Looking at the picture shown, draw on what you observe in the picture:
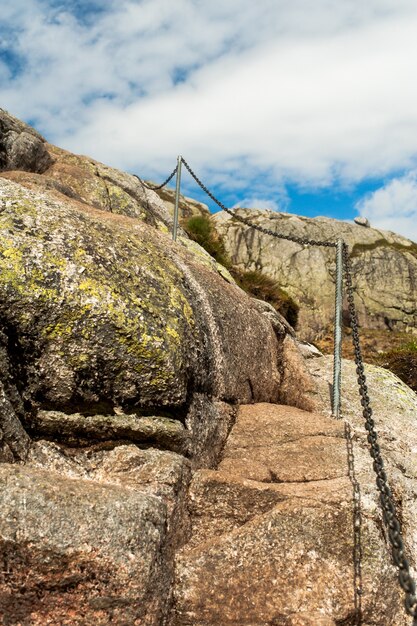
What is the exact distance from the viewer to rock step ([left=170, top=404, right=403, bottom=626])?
5375mm

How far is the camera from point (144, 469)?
→ 19.4ft

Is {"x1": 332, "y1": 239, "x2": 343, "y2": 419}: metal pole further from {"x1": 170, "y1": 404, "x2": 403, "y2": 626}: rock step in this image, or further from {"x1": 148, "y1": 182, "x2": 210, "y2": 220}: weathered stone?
{"x1": 148, "y1": 182, "x2": 210, "y2": 220}: weathered stone

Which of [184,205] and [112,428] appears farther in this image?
[184,205]

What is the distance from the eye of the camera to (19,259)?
5973 millimetres

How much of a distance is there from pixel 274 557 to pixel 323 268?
38165 millimetres

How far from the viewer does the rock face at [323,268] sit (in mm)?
41406

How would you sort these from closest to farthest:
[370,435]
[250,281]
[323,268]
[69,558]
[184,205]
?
[69,558], [370,435], [250,281], [323,268], [184,205]

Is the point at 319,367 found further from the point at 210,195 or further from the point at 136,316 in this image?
the point at 136,316

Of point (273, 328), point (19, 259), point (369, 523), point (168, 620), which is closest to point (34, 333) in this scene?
point (19, 259)

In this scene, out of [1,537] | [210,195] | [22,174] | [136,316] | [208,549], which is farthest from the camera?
[210,195]

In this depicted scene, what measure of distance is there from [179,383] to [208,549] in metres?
1.84

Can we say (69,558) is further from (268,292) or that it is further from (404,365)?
(268,292)

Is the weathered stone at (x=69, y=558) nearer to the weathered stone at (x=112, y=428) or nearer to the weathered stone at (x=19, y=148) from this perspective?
the weathered stone at (x=112, y=428)

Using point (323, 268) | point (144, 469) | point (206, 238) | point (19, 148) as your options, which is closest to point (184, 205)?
point (323, 268)
